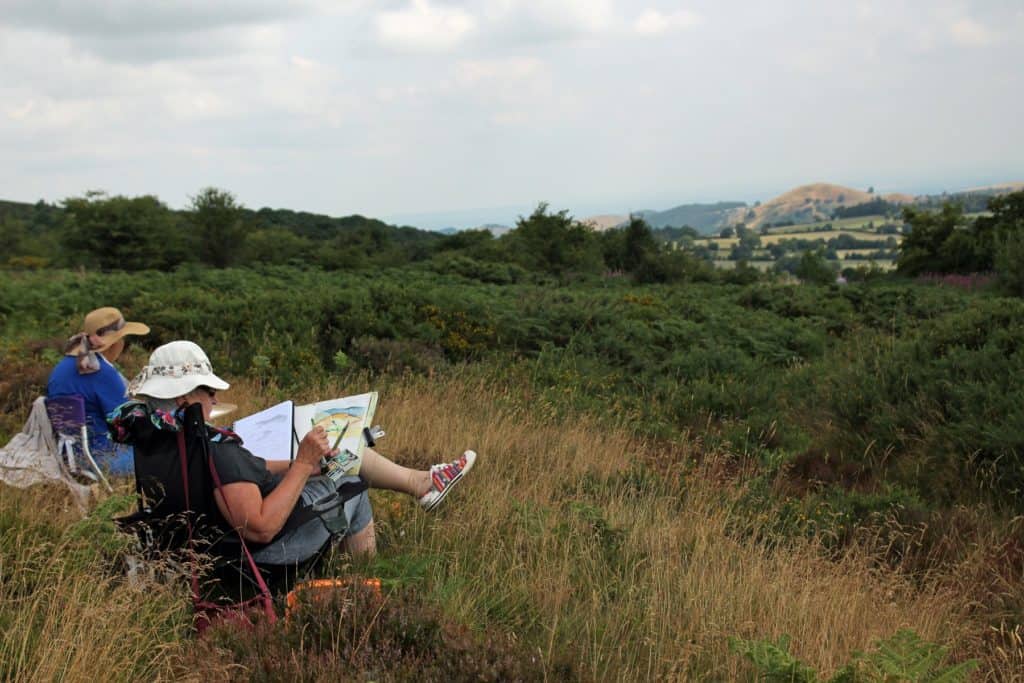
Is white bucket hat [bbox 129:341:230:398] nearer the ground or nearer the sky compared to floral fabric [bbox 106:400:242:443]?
nearer the sky

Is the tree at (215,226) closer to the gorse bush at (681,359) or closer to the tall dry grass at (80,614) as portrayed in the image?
the gorse bush at (681,359)

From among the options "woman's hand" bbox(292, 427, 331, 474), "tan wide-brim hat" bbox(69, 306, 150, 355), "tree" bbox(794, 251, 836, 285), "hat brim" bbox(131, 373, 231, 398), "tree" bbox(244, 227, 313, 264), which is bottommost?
"tree" bbox(794, 251, 836, 285)

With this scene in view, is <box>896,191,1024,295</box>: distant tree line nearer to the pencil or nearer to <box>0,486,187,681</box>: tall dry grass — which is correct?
the pencil

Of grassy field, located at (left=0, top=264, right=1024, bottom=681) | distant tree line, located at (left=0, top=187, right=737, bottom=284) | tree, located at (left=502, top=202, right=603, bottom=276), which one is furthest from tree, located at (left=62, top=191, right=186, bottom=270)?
grassy field, located at (left=0, top=264, right=1024, bottom=681)

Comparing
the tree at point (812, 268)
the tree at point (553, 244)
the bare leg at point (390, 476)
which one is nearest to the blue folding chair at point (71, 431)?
the bare leg at point (390, 476)

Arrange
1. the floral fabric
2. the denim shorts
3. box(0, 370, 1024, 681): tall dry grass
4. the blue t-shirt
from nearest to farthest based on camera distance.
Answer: box(0, 370, 1024, 681): tall dry grass, the floral fabric, the denim shorts, the blue t-shirt

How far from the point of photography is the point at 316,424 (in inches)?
145

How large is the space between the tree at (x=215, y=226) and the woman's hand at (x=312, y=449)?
126 feet

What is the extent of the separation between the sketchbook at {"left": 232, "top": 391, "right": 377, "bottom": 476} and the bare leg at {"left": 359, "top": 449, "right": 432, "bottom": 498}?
13.7 inches

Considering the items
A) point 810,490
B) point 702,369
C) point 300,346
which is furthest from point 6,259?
point 810,490

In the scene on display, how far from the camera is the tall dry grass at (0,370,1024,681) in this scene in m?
2.57

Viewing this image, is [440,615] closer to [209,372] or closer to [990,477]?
[209,372]

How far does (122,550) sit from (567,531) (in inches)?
82.1

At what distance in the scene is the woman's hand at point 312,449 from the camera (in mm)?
3031
